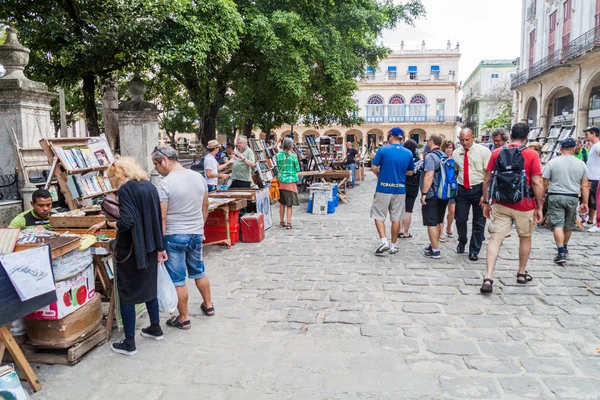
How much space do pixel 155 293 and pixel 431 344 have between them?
246 centimetres

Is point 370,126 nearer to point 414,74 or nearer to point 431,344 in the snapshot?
point 414,74

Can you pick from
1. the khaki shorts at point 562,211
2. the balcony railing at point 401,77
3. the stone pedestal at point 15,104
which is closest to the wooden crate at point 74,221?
the stone pedestal at point 15,104

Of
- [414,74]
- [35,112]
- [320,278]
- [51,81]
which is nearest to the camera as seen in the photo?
[320,278]

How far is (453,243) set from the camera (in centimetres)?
789

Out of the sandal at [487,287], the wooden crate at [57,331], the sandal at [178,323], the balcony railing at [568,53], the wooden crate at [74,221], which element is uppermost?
the balcony railing at [568,53]

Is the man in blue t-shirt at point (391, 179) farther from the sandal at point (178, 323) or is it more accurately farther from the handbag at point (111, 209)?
the handbag at point (111, 209)

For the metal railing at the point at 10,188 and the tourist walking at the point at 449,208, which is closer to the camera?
the metal railing at the point at 10,188

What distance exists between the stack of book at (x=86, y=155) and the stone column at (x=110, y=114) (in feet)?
15.1

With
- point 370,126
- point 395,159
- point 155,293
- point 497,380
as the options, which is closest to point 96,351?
point 155,293

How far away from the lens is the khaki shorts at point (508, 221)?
17.7ft

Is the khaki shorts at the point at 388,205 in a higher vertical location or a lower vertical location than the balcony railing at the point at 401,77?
lower

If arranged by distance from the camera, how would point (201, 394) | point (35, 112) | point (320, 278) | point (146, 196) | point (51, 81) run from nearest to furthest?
1. point (201, 394)
2. point (146, 196)
3. point (320, 278)
4. point (35, 112)
5. point (51, 81)

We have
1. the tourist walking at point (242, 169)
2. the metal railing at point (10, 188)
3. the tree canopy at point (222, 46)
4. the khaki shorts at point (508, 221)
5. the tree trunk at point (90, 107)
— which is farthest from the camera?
the tree trunk at point (90, 107)

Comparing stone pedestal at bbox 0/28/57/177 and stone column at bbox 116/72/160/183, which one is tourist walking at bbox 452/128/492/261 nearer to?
stone column at bbox 116/72/160/183
